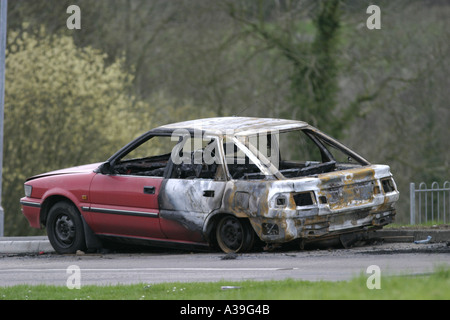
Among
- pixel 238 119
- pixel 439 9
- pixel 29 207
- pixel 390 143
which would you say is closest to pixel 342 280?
pixel 238 119

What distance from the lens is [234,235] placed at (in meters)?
11.9

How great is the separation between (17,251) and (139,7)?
25193mm

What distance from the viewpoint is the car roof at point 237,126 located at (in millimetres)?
12203

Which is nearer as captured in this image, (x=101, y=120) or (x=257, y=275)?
(x=257, y=275)

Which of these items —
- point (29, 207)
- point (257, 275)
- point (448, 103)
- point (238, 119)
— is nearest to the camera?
point (257, 275)

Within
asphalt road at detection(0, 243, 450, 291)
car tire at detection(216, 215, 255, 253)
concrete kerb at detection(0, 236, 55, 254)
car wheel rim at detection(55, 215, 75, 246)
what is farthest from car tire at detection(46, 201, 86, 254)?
car tire at detection(216, 215, 255, 253)

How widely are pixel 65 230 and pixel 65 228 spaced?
38mm

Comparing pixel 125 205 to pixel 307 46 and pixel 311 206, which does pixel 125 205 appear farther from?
pixel 307 46

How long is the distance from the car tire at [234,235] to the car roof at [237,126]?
1.12m

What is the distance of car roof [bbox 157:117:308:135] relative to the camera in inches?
480

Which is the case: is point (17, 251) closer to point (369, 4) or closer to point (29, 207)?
point (29, 207)

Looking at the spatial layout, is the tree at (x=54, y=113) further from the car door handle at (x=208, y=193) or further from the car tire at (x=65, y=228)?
the car door handle at (x=208, y=193)

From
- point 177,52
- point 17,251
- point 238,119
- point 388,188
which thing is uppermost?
point 177,52
